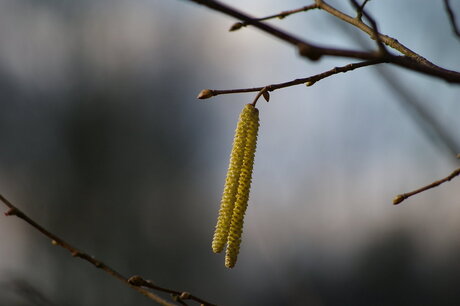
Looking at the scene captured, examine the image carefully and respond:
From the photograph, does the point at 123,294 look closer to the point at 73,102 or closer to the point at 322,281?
the point at 322,281

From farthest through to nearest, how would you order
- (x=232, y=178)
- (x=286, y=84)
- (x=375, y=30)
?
1. (x=232, y=178)
2. (x=286, y=84)
3. (x=375, y=30)

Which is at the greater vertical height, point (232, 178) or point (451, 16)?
point (451, 16)

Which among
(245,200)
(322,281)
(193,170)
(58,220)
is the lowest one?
(245,200)

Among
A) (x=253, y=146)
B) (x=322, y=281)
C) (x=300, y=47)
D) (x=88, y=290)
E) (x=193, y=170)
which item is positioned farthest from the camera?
(x=193, y=170)

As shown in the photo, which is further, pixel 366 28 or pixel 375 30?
pixel 366 28

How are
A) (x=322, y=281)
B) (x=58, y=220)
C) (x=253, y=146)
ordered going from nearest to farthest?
(x=253, y=146), (x=322, y=281), (x=58, y=220)

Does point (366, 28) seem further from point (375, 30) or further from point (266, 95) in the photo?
point (375, 30)

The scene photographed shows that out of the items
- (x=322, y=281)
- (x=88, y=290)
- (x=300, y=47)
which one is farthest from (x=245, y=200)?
(x=88, y=290)

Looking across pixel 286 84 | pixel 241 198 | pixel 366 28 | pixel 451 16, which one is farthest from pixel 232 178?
pixel 451 16
